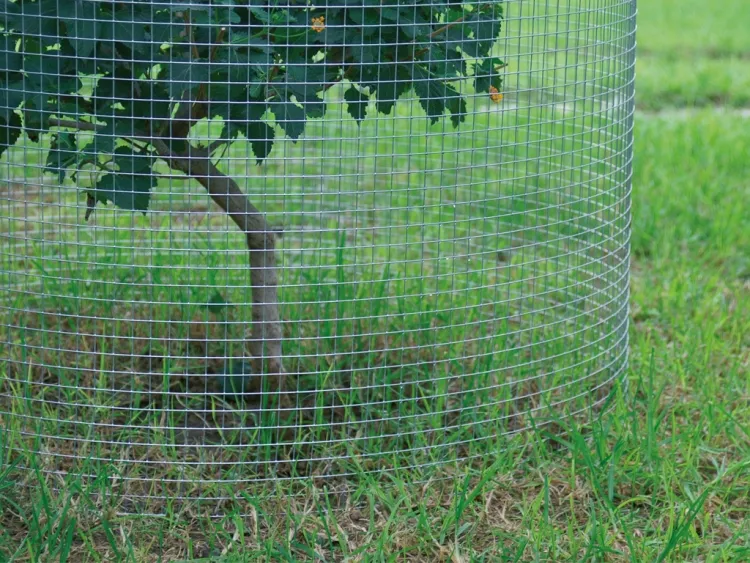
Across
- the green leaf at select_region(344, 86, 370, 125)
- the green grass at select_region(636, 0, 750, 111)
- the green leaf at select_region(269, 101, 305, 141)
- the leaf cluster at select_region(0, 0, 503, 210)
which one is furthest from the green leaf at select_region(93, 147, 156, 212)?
the green grass at select_region(636, 0, 750, 111)

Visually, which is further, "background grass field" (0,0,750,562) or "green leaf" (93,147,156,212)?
"green leaf" (93,147,156,212)

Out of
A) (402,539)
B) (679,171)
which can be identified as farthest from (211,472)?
(679,171)

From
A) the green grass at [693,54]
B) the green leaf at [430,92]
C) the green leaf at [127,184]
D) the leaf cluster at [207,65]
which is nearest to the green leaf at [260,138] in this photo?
the leaf cluster at [207,65]

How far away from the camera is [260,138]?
107 inches

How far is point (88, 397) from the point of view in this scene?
10.0 ft

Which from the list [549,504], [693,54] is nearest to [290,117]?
[549,504]

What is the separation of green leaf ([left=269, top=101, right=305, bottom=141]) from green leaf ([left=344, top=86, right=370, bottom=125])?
0.22m

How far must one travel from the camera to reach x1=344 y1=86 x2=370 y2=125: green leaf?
2.79m

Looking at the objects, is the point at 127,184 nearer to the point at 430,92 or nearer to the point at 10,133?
the point at 10,133

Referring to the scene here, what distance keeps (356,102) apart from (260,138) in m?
0.27

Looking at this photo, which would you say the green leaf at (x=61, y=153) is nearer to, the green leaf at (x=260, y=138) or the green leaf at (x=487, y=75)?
the green leaf at (x=260, y=138)

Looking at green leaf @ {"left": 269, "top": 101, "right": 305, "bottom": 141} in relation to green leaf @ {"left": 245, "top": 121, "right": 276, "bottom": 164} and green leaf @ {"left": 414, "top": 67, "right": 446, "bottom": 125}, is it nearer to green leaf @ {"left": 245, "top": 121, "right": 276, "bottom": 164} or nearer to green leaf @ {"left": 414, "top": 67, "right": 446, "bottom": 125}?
green leaf @ {"left": 245, "top": 121, "right": 276, "bottom": 164}

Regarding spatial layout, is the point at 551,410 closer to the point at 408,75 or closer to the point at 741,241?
the point at 408,75

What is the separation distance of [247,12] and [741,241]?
9.67 feet
